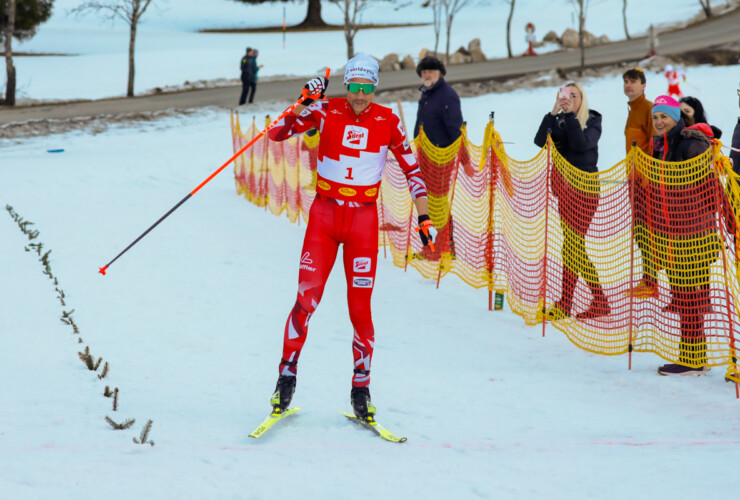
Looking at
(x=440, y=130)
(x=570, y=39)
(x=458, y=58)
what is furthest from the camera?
(x=570, y=39)

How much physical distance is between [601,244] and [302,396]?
3077mm

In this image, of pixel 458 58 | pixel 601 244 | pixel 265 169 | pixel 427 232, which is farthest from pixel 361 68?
pixel 458 58

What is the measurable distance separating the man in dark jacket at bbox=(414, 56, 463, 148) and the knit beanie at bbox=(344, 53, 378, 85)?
14.0 ft

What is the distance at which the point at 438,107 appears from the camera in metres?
9.61

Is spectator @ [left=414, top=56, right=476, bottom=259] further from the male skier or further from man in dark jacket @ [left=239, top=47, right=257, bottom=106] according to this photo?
A: man in dark jacket @ [left=239, top=47, right=257, bottom=106]

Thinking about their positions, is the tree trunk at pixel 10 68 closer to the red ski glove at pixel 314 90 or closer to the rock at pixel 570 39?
the rock at pixel 570 39

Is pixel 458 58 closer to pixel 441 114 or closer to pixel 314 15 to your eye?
pixel 314 15

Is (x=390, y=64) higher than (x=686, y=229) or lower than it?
higher

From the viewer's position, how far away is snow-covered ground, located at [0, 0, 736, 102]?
37969 millimetres

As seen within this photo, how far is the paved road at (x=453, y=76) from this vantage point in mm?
26500

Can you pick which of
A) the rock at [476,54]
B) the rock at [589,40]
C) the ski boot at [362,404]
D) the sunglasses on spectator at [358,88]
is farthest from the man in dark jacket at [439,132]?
the rock at [589,40]

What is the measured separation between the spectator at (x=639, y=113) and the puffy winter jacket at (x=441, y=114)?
2144 millimetres

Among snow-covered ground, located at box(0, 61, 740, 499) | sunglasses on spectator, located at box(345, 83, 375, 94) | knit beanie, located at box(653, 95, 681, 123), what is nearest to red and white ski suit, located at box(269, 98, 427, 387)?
sunglasses on spectator, located at box(345, 83, 375, 94)

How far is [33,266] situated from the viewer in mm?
8922
